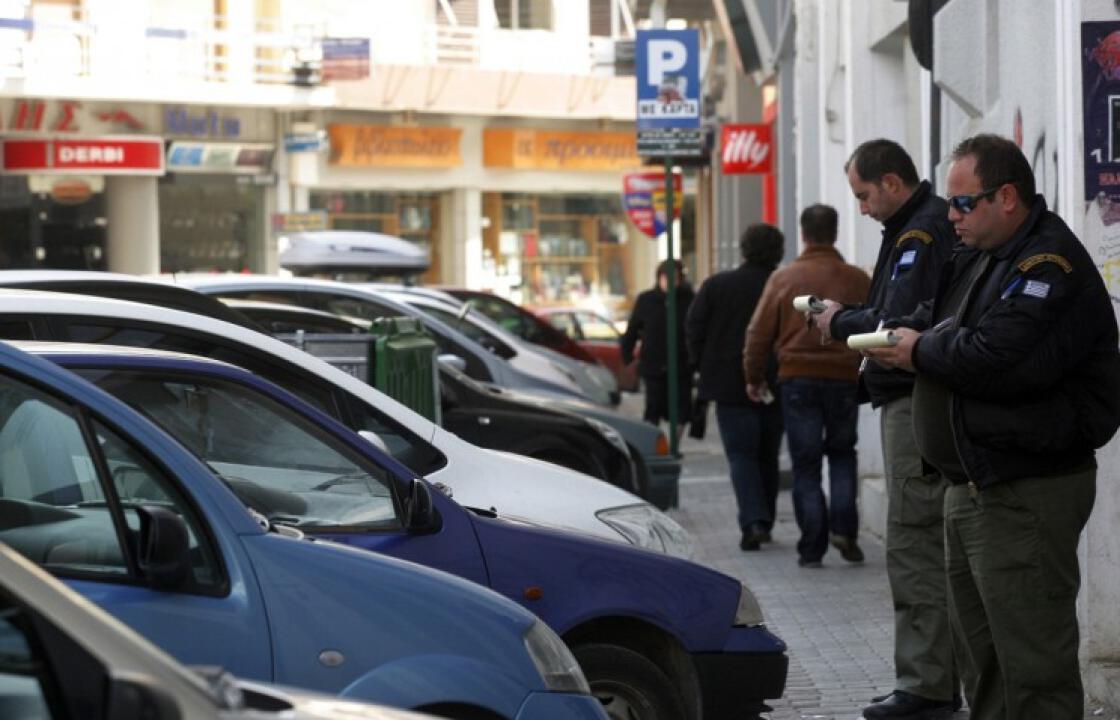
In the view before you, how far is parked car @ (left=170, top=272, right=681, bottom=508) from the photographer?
12.3 metres

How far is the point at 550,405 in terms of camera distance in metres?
11.9

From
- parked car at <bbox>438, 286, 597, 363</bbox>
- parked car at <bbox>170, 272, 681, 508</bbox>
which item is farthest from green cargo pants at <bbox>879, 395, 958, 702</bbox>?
parked car at <bbox>438, 286, 597, 363</bbox>

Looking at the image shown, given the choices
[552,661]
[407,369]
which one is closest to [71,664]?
[552,661]

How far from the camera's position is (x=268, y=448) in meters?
5.86

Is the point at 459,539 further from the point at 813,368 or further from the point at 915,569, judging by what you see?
the point at 813,368

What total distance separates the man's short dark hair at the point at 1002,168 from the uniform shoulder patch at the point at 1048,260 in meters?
0.20

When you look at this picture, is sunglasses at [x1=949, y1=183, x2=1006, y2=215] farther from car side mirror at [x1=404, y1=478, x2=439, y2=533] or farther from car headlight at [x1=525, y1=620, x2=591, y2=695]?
car headlight at [x1=525, y1=620, x2=591, y2=695]

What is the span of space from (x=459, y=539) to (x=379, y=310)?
8330 millimetres

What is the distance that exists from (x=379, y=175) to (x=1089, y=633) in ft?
118

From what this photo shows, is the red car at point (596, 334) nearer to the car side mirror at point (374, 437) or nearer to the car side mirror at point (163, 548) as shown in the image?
the car side mirror at point (374, 437)

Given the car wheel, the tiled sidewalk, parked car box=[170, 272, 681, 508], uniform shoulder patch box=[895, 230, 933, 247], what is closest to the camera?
the car wheel

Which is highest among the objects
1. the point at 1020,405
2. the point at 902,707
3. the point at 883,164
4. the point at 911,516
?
the point at 883,164

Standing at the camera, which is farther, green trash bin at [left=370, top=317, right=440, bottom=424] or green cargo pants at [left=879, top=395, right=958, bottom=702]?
green trash bin at [left=370, top=317, right=440, bottom=424]

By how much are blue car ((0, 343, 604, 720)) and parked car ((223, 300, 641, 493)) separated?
20.9 feet
